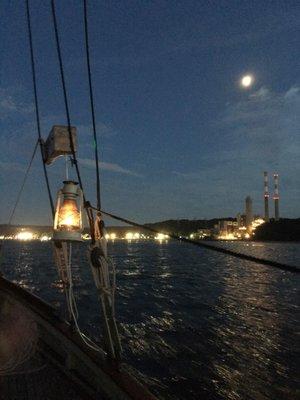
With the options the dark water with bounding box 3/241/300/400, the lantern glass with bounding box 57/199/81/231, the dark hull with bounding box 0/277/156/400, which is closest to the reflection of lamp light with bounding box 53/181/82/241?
the lantern glass with bounding box 57/199/81/231

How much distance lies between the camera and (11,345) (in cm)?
694

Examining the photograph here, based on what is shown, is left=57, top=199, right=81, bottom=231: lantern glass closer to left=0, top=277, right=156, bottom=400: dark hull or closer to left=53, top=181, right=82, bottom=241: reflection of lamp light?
left=53, top=181, right=82, bottom=241: reflection of lamp light

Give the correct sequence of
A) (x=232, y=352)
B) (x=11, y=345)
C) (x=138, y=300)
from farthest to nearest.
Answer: (x=138, y=300) < (x=232, y=352) < (x=11, y=345)

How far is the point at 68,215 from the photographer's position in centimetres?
492

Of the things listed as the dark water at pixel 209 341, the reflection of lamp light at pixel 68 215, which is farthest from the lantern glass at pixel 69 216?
the dark water at pixel 209 341

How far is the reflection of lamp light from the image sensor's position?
4801 millimetres

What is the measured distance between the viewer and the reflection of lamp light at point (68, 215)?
4.80 metres

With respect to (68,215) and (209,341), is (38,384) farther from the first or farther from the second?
(209,341)

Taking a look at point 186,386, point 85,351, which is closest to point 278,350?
point 186,386

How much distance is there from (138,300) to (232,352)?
49.1ft

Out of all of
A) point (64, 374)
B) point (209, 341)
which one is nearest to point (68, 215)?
point (64, 374)

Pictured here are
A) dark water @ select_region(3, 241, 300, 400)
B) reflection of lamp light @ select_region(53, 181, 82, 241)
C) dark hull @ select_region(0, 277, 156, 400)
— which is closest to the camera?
dark hull @ select_region(0, 277, 156, 400)

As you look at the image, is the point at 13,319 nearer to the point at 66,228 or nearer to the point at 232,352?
the point at 66,228

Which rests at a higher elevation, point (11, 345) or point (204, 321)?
point (11, 345)
